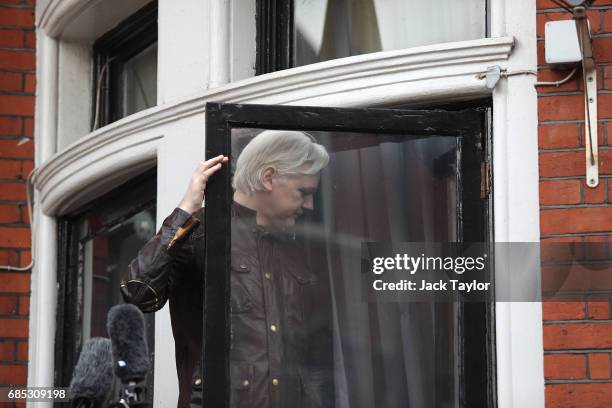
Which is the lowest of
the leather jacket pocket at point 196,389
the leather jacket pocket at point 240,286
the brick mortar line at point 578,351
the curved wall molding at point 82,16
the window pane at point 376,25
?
the leather jacket pocket at point 196,389

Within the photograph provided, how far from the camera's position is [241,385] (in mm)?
5742

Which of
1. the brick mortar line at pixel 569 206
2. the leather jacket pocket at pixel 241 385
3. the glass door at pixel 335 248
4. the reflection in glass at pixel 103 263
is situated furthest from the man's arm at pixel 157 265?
the reflection in glass at pixel 103 263

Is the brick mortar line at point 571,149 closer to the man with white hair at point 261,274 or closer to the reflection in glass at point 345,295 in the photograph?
the reflection in glass at point 345,295

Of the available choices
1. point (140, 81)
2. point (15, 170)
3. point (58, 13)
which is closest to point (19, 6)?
point (58, 13)

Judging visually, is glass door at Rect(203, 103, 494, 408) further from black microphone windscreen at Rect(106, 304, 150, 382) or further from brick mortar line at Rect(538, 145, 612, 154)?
black microphone windscreen at Rect(106, 304, 150, 382)

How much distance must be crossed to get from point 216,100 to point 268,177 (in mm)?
946

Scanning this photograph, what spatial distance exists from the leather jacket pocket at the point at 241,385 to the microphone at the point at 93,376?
1174mm

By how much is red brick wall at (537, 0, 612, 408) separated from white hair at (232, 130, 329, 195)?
808mm

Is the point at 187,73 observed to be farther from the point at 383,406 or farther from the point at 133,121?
the point at 383,406

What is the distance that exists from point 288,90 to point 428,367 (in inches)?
50.7

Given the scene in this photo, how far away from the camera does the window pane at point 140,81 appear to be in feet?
25.6

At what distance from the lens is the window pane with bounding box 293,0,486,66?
650cm
